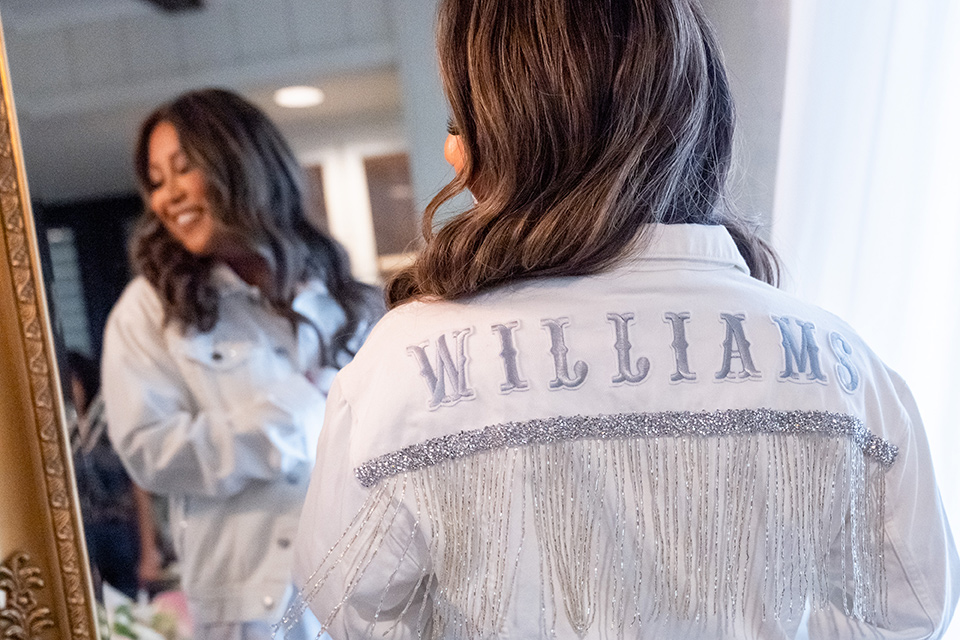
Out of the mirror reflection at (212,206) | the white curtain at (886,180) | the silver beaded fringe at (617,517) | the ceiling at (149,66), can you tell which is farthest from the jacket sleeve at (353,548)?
the white curtain at (886,180)

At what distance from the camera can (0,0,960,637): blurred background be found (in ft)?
2.66

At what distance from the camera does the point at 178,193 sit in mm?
836

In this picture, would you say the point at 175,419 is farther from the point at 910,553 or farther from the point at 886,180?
the point at 886,180

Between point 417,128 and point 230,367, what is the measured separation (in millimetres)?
339

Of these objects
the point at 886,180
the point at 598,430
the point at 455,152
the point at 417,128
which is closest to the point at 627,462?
the point at 598,430

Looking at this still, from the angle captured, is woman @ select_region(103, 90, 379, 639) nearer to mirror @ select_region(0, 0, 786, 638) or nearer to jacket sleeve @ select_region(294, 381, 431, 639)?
mirror @ select_region(0, 0, 786, 638)

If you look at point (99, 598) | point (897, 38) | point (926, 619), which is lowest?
point (99, 598)

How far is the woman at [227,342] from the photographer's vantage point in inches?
32.9

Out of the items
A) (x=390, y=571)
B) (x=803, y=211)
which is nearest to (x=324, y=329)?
(x=390, y=571)

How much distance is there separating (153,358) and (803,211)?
2.59 ft

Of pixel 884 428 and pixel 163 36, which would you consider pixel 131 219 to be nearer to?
pixel 163 36

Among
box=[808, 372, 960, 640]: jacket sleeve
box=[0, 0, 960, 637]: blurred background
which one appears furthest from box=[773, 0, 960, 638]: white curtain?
box=[808, 372, 960, 640]: jacket sleeve

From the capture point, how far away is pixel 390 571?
1.97 feet

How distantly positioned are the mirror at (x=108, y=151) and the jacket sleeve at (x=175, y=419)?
0.13 ft
